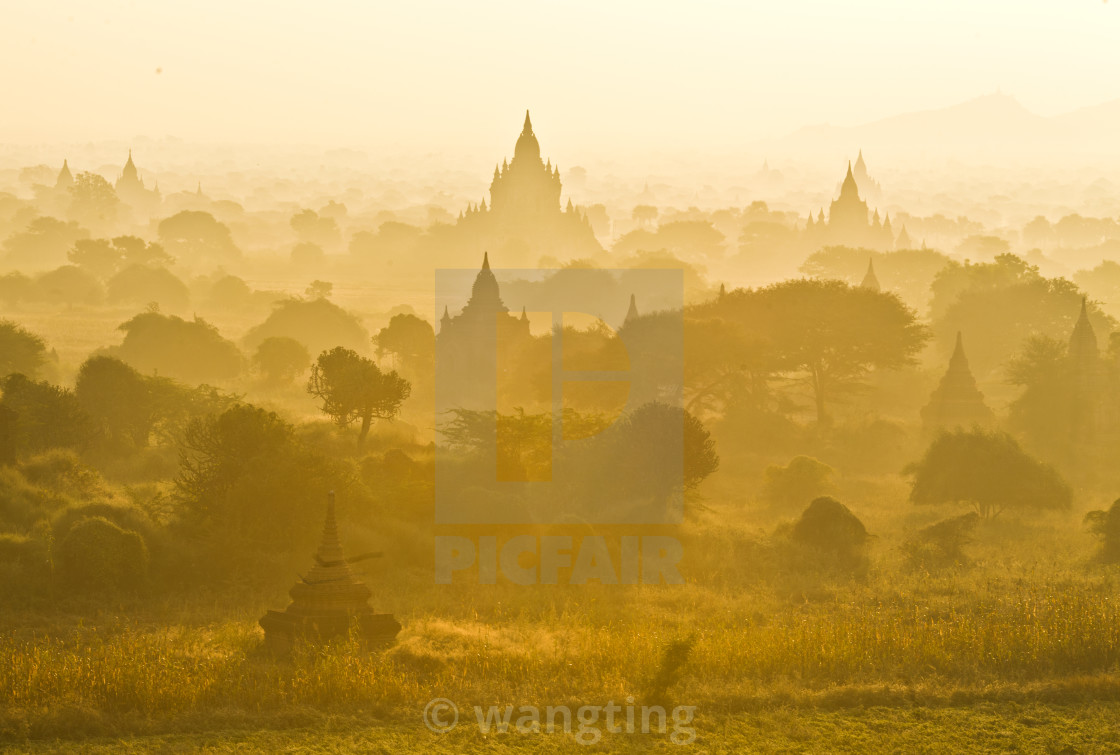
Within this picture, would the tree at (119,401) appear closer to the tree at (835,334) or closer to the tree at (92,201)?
the tree at (835,334)

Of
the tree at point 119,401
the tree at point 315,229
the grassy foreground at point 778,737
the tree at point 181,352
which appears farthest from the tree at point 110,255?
the grassy foreground at point 778,737

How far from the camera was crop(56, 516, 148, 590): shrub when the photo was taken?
22.9 m

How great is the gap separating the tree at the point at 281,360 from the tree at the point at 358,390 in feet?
45.5

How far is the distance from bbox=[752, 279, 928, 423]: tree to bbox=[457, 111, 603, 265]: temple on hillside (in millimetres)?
74513

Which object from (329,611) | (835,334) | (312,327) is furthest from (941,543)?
(312,327)

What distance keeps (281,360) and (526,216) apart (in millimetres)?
76878

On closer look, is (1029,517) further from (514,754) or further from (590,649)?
(514,754)

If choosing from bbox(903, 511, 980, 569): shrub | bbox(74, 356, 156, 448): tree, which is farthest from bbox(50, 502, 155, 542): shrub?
bbox(903, 511, 980, 569): shrub

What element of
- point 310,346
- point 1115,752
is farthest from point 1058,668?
point 310,346

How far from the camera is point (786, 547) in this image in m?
28.3

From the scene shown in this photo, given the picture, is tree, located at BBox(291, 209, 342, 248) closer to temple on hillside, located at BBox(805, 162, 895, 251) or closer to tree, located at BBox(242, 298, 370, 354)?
temple on hillside, located at BBox(805, 162, 895, 251)

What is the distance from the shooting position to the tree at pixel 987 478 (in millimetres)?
32938

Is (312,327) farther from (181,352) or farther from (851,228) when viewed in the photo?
(851,228)

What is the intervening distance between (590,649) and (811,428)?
87.9ft
